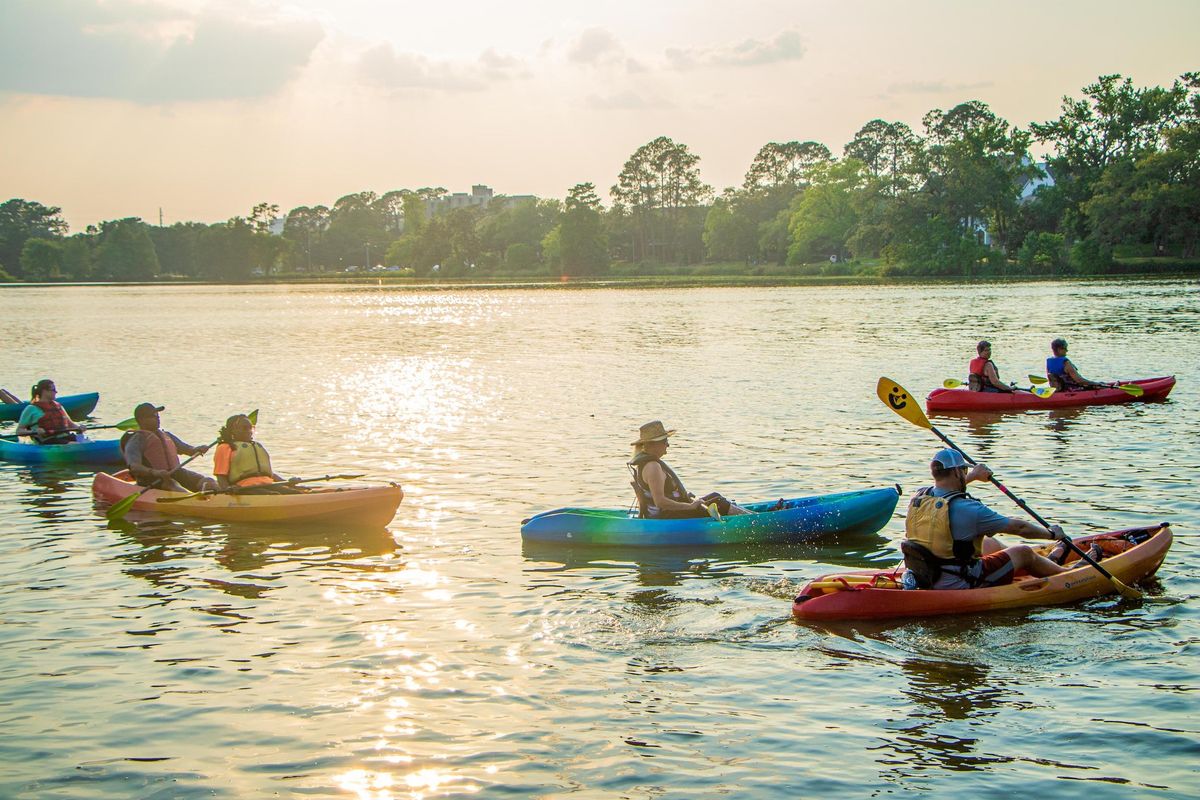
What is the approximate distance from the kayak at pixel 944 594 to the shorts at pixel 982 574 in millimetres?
84

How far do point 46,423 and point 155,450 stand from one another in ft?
18.0

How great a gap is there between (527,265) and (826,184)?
46.3 meters

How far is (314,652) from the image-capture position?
927cm

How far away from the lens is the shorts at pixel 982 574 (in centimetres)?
956

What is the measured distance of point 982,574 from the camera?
31.6 ft

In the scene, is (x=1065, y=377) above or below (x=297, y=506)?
above

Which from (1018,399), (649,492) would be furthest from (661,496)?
(1018,399)

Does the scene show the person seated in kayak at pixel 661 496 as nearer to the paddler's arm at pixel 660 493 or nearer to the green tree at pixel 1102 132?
the paddler's arm at pixel 660 493

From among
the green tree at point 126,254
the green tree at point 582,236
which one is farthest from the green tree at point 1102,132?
the green tree at point 126,254

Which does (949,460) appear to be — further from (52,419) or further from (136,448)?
(52,419)

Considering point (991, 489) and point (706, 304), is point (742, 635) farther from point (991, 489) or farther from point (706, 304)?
point (706, 304)

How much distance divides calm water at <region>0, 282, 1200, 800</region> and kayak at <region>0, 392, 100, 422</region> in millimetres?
3026

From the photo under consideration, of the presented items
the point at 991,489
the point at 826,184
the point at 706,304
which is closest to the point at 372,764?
the point at 991,489

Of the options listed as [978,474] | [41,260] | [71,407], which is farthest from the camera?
[41,260]
